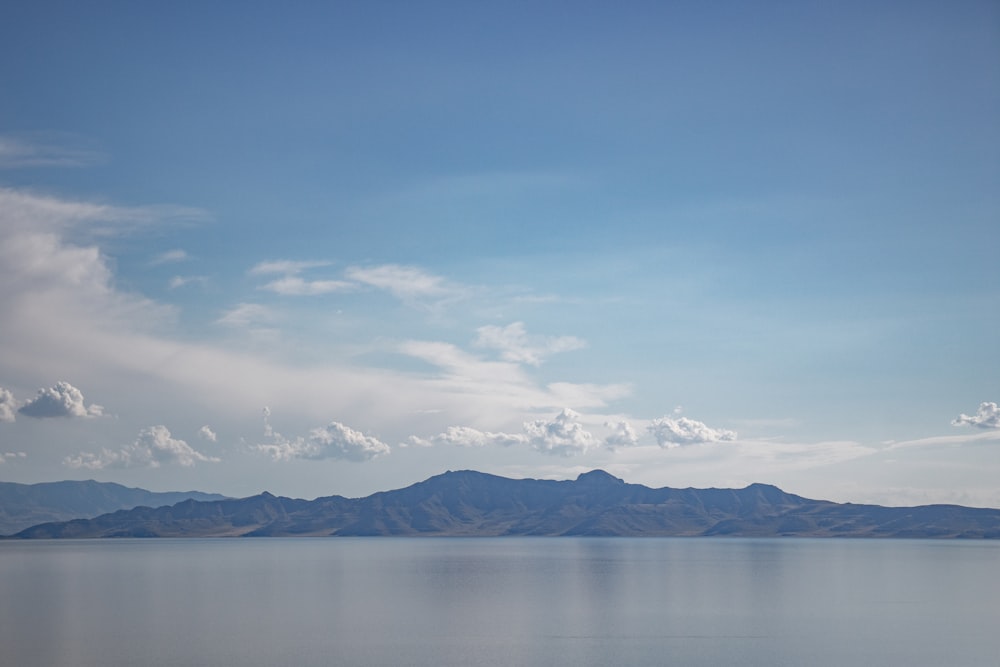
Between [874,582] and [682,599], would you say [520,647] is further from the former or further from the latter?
[874,582]

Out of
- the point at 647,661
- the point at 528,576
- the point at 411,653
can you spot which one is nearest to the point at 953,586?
the point at 528,576

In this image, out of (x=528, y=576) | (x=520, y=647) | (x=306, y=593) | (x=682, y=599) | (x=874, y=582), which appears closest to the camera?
(x=520, y=647)

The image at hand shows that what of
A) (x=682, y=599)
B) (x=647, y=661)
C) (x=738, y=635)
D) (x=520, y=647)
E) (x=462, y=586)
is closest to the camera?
(x=647, y=661)

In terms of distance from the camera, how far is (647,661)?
236ft

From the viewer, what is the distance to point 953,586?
155 metres

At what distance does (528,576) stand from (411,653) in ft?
341

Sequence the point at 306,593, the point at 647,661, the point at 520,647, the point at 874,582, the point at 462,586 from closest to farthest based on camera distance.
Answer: the point at 647,661 → the point at 520,647 → the point at 306,593 → the point at 462,586 → the point at 874,582

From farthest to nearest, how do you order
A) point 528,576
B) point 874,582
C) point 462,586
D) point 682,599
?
point 528,576 < point 874,582 < point 462,586 < point 682,599

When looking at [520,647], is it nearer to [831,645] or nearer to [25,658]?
[831,645]

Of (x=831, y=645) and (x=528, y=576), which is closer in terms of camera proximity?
(x=831, y=645)

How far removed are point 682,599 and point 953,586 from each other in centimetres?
6667

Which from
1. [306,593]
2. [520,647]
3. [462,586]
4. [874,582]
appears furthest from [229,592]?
[874,582]

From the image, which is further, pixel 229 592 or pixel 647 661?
pixel 229 592

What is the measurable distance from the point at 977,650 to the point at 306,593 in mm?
93514
